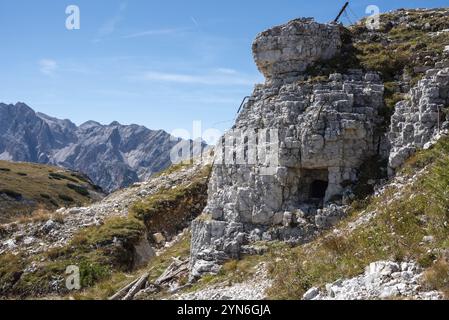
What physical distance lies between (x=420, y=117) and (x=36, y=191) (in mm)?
64020

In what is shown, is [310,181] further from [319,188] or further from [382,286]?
[382,286]

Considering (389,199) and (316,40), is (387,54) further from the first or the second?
(389,199)

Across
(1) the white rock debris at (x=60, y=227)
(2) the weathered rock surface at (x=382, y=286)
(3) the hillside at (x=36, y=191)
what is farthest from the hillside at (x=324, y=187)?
(3) the hillside at (x=36, y=191)

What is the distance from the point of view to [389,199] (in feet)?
57.9

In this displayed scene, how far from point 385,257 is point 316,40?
14818 millimetres

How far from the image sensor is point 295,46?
79.9ft

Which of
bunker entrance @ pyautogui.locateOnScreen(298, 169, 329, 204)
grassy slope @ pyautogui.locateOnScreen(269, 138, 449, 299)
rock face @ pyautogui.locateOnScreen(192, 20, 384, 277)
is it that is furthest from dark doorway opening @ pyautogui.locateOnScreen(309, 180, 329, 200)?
grassy slope @ pyautogui.locateOnScreen(269, 138, 449, 299)

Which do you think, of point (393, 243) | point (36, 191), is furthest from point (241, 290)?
point (36, 191)

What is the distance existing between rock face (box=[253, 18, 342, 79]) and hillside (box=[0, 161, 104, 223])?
1439 inches

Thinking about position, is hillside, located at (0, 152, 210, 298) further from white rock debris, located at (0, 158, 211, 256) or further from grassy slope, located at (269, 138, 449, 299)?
grassy slope, located at (269, 138, 449, 299)

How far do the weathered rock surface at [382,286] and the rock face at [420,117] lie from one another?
8.17 meters

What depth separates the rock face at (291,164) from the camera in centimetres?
2062

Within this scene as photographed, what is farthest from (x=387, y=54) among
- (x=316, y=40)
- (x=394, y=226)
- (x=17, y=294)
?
(x=17, y=294)
